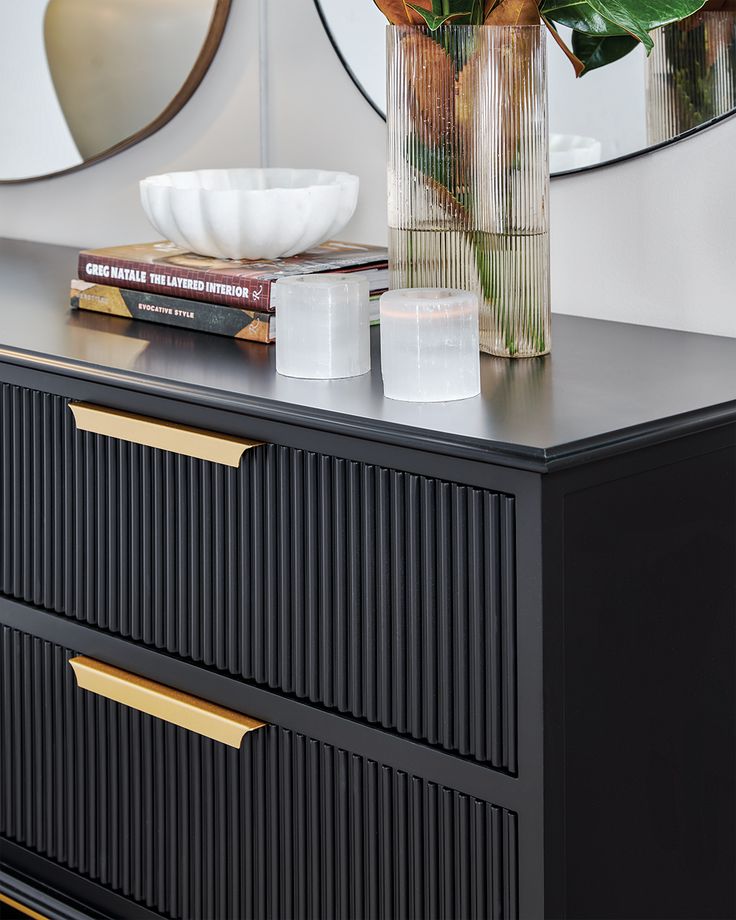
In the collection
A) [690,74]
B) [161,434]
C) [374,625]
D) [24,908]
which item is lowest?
[24,908]

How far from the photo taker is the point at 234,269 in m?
1.33

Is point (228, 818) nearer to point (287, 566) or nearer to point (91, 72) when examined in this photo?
point (287, 566)

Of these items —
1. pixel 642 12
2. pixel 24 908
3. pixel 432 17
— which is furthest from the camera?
pixel 24 908

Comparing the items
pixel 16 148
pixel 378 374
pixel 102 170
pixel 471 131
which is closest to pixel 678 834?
pixel 378 374

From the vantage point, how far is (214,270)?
132 centimetres

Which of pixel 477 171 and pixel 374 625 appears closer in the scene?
pixel 374 625

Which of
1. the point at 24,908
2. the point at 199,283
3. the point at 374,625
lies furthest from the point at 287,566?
the point at 24,908

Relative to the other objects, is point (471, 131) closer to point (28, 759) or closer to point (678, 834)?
→ point (678, 834)

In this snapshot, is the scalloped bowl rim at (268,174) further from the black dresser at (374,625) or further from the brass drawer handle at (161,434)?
the brass drawer handle at (161,434)

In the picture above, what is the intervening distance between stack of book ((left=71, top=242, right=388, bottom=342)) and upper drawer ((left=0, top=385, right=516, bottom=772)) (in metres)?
0.17

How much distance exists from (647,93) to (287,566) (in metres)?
0.62

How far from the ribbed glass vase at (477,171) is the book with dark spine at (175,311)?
0.51ft

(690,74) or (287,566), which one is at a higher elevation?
(690,74)

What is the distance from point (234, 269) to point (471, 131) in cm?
30
